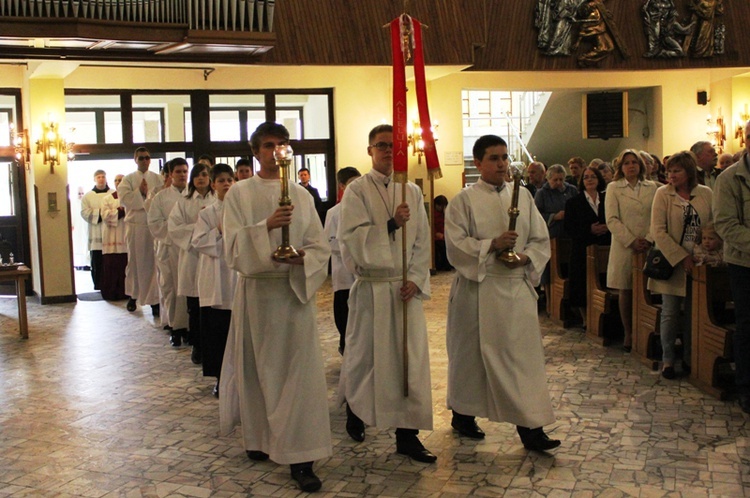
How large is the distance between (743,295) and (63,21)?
21.2 ft

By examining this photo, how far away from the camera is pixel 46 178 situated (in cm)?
1230

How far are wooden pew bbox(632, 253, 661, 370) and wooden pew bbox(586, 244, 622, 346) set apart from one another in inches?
24.9

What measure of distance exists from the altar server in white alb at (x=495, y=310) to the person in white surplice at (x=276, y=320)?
911mm

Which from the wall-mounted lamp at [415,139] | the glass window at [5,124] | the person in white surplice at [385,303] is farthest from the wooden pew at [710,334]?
the glass window at [5,124]

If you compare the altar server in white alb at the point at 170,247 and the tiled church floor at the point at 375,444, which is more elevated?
the altar server in white alb at the point at 170,247

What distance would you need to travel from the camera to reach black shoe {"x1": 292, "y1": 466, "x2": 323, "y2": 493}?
4.47 m

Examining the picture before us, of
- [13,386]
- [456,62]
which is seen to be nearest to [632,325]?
[456,62]

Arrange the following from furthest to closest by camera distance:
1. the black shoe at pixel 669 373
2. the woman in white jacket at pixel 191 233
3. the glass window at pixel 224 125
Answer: the glass window at pixel 224 125 → the woman in white jacket at pixel 191 233 → the black shoe at pixel 669 373

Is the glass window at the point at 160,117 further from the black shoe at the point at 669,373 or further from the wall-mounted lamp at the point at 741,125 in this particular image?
the black shoe at the point at 669,373

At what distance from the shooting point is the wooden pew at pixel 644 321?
7008 millimetres

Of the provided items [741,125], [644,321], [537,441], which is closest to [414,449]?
[537,441]

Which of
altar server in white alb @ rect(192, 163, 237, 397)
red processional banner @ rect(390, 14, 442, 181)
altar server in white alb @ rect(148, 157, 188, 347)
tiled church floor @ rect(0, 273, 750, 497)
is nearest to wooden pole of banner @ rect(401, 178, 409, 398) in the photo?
red processional banner @ rect(390, 14, 442, 181)

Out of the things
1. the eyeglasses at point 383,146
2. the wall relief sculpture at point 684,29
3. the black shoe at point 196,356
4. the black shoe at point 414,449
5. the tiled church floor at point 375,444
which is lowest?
the tiled church floor at point 375,444

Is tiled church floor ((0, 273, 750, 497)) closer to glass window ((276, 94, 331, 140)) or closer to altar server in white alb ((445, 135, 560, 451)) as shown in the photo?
altar server in white alb ((445, 135, 560, 451))
